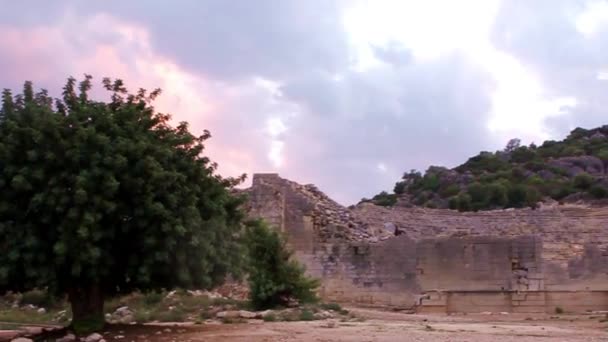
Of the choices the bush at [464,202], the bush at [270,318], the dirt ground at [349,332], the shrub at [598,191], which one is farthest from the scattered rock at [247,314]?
the shrub at [598,191]

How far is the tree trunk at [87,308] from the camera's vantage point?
1723 cm

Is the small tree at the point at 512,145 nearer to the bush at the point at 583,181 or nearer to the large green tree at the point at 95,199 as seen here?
the bush at the point at 583,181

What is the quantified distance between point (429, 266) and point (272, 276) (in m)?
7.06

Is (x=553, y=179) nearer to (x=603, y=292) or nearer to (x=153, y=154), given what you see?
(x=603, y=292)

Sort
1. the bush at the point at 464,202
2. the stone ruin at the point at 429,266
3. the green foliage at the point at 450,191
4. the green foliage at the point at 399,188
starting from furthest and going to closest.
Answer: the green foliage at the point at 399,188
the green foliage at the point at 450,191
the bush at the point at 464,202
the stone ruin at the point at 429,266

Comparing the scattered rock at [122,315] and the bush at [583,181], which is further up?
the bush at [583,181]

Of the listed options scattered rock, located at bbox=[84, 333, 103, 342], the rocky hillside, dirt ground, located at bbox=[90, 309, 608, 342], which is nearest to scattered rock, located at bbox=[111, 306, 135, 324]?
dirt ground, located at bbox=[90, 309, 608, 342]

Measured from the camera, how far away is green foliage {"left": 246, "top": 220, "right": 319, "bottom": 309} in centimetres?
2344

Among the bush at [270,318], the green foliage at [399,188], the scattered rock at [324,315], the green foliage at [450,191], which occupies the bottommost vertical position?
the bush at [270,318]

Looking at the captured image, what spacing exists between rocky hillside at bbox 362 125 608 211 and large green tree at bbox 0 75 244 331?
41.2 meters

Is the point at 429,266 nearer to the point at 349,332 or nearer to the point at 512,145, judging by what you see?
the point at 349,332

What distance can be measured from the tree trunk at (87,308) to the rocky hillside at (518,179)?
135ft

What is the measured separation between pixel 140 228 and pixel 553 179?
53.2 metres

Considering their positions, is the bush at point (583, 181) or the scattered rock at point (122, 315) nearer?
the scattered rock at point (122, 315)
